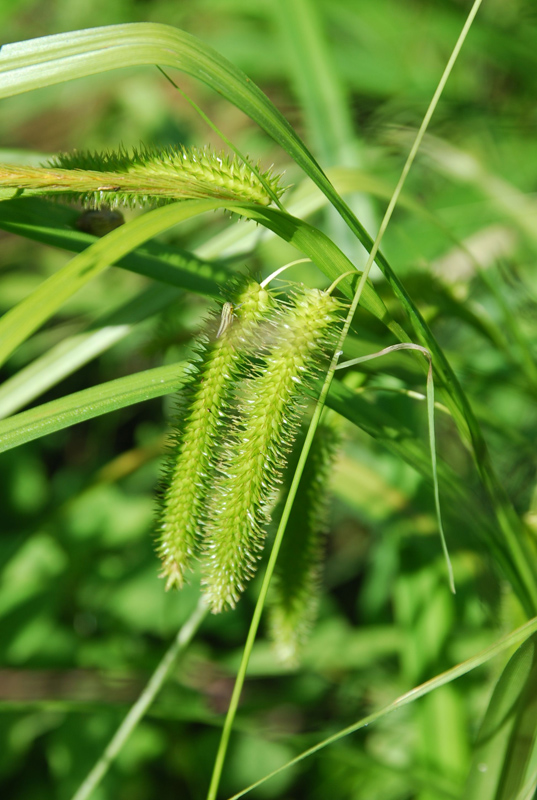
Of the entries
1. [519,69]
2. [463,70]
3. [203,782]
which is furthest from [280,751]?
[463,70]

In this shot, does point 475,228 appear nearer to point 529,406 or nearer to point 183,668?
point 529,406

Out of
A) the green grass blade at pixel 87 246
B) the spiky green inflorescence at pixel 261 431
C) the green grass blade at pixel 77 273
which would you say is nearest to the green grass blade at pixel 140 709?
the spiky green inflorescence at pixel 261 431

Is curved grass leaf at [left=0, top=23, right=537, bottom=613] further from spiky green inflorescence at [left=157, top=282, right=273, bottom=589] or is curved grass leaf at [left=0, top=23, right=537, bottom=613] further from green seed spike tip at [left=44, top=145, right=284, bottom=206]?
spiky green inflorescence at [left=157, top=282, right=273, bottom=589]

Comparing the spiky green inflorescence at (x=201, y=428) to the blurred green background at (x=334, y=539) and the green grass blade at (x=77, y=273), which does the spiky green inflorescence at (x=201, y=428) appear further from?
the blurred green background at (x=334, y=539)

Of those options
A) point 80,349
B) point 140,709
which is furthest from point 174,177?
point 140,709

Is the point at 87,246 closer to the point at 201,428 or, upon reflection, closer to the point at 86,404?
the point at 86,404

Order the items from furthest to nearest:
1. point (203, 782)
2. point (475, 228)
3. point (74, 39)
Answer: point (475, 228), point (203, 782), point (74, 39)
